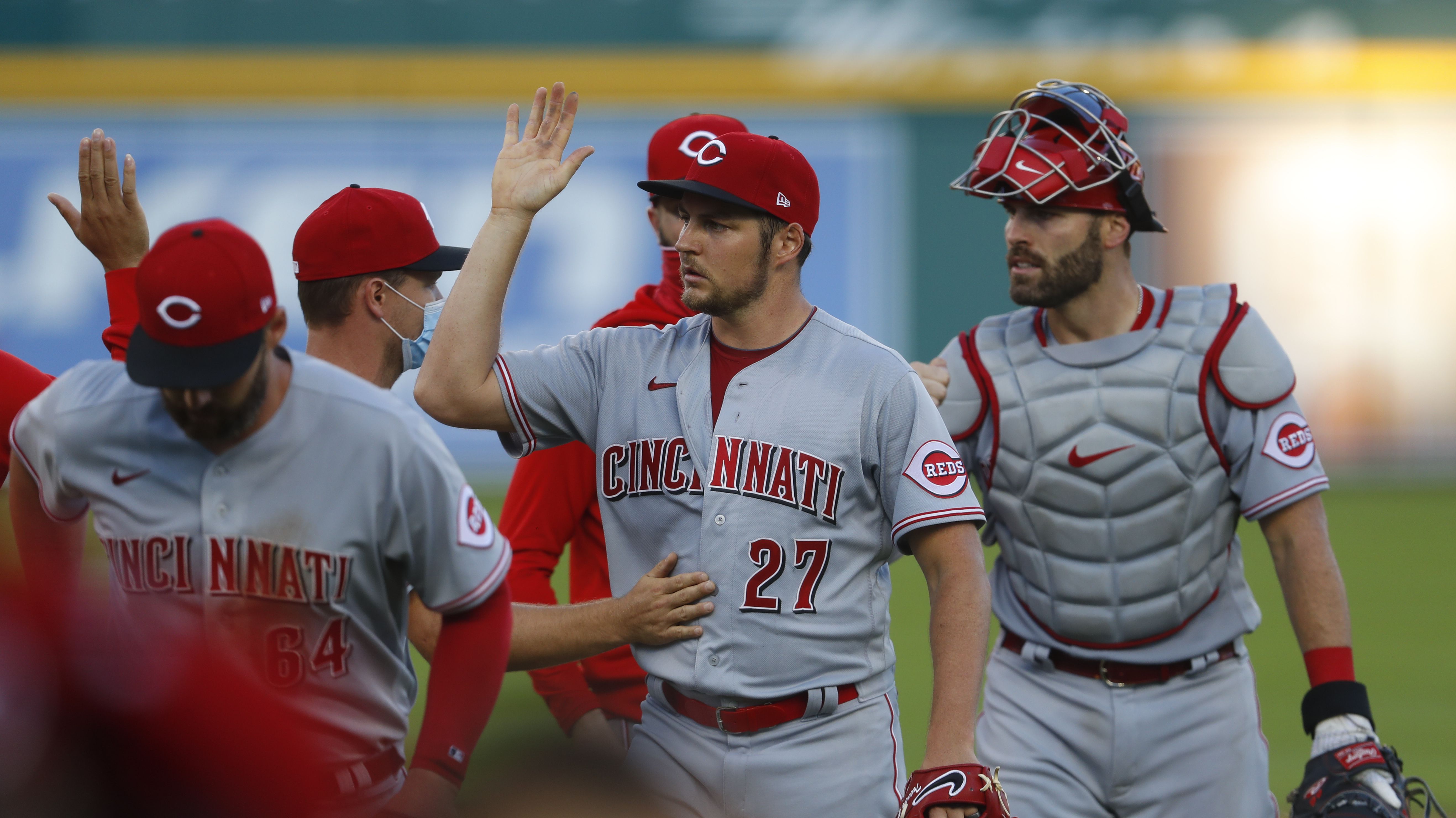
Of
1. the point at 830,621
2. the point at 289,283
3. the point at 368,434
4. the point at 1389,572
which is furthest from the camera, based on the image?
Result: the point at 289,283

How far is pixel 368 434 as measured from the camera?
2756 mm

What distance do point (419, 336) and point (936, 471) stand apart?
1338 millimetres

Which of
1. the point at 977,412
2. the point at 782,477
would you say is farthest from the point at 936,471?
the point at 977,412

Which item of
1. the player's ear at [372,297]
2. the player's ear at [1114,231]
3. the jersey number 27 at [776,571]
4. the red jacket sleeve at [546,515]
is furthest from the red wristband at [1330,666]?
Result: the player's ear at [372,297]

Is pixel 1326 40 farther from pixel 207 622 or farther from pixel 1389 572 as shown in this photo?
pixel 207 622

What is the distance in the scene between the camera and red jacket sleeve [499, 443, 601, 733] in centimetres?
389

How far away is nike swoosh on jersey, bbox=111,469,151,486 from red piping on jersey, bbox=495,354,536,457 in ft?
3.04

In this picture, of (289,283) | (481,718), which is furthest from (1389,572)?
(289,283)

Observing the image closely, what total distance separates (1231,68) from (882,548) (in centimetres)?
1652

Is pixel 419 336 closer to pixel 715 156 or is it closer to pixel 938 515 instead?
pixel 715 156

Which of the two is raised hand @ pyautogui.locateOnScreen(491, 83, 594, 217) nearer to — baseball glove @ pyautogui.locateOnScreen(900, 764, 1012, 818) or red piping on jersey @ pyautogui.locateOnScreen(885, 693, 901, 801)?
red piping on jersey @ pyautogui.locateOnScreen(885, 693, 901, 801)

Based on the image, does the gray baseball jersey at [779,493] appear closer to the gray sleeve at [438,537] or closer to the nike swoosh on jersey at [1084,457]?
the gray sleeve at [438,537]

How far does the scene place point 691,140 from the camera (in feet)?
14.9

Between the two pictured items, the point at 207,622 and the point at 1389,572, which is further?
the point at 1389,572
